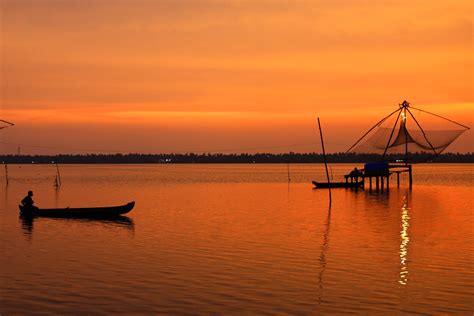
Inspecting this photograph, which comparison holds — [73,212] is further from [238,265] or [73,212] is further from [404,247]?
[404,247]

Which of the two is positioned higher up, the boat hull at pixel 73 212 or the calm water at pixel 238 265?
the boat hull at pixel 73 212

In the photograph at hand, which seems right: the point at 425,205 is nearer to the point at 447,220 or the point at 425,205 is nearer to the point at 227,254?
the point at 447,220

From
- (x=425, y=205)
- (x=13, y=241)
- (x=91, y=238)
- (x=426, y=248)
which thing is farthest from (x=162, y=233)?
(x=425, y=205)

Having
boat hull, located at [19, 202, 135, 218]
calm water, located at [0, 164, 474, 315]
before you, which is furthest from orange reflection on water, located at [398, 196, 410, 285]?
boat hull, located at [19, 202, 135, 218]

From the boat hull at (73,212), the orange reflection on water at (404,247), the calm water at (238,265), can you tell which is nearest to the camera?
the calm water at (238,265)

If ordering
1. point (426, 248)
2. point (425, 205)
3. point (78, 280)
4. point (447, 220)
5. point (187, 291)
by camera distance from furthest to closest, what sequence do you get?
point (425, 205)
point (447, 220)
point (426, 248)
point (78, 280)
point (187, 291)

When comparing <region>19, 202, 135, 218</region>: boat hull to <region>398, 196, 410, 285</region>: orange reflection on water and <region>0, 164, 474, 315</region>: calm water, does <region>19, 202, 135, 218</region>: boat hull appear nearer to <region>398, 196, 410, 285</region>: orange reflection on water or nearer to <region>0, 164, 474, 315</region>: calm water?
<region>0, 164, 474, 315</region>: calm water

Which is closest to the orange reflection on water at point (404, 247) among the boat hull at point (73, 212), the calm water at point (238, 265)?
the calm water at point (238, 265)

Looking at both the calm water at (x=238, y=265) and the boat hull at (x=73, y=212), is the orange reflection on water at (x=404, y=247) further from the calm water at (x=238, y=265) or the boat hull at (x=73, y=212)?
the boat hull at (x=73, y=212)

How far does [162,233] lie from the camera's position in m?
29.3

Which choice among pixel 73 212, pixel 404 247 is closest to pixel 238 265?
pixel 404 247

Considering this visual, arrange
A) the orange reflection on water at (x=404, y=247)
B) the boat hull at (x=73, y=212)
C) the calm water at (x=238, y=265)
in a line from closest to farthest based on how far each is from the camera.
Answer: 1. the calm water at (x=238, y=265)
2. the orange reflection on water at (x=404, y=247)
3. the boat hull at (x=73, y=212)

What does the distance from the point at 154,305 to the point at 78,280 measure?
12.3 feet

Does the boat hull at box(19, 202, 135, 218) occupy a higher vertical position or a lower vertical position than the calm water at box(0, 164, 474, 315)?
higher
